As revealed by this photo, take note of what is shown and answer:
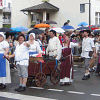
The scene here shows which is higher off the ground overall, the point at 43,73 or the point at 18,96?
the point at 43,73

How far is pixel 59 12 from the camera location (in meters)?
35.4

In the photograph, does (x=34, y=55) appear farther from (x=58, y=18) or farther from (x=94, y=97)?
(x=58, y=18)

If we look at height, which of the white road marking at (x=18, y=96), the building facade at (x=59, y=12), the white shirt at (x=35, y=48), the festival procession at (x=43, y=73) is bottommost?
the white road marking at (x=18, y=96)

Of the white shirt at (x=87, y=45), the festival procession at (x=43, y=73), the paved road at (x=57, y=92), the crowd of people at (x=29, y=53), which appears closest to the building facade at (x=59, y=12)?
the festival procession at (x=43, y=73)

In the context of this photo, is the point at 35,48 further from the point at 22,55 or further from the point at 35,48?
the point at 22,55

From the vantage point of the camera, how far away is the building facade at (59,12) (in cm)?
3397

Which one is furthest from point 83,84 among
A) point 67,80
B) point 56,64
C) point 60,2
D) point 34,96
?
A: point 60,2

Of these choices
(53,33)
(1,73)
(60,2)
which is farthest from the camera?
(60,2)

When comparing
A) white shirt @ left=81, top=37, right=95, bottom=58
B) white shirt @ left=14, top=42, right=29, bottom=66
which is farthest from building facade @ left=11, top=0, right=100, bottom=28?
white shirt @ left=14, top=42, right=29, bottom=66

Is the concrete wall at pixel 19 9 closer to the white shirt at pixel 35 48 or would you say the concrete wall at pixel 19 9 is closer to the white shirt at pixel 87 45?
the white shirt at pixel 87 45

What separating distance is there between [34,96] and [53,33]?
10.0ft

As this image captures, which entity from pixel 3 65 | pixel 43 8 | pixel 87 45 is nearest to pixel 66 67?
pixel 87 45

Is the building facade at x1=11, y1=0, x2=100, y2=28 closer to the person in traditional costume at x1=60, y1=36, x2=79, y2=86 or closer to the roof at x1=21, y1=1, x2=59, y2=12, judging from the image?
the roof at x1=21, y1=1, x2=59, y2=12

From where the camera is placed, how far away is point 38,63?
8852mm
